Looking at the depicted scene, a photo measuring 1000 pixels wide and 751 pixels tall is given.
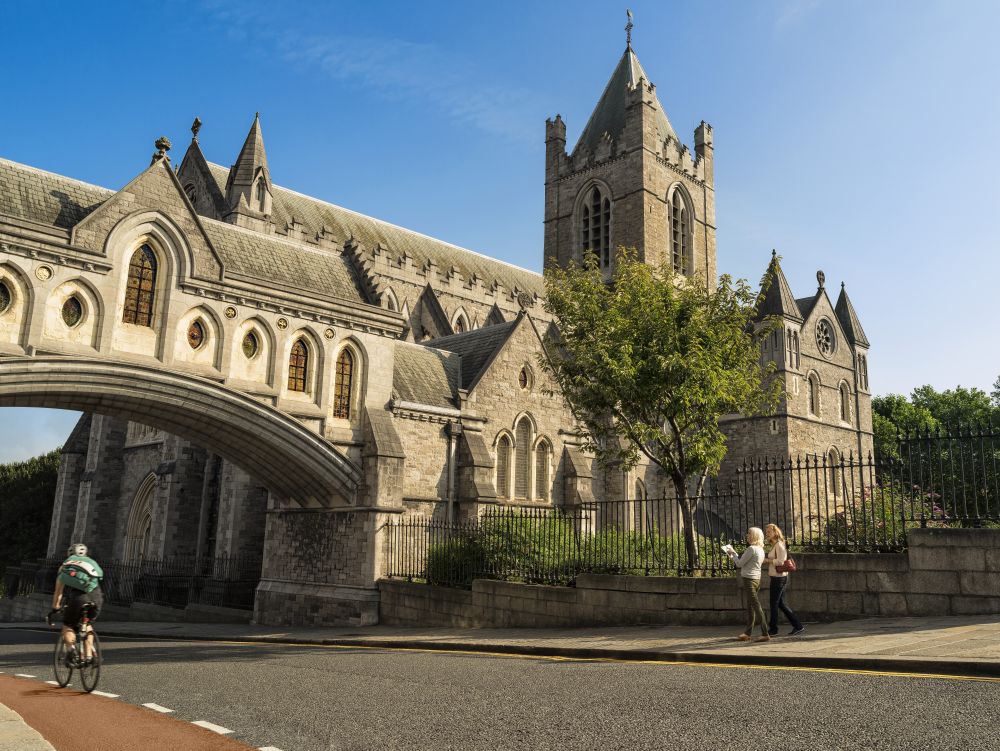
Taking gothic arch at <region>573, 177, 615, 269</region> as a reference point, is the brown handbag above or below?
below

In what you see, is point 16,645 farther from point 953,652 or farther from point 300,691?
point 953,652

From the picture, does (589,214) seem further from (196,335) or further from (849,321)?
(196,335)

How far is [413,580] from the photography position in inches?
726

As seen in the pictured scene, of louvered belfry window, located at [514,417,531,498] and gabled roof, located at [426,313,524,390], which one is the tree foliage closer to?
gabled roof, located at [426,313,524,390]

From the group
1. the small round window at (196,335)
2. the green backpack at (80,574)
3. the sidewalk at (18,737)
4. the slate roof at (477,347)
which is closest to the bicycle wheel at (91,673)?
the green backpack at (80,574)

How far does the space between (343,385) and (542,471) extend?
7.55 meters

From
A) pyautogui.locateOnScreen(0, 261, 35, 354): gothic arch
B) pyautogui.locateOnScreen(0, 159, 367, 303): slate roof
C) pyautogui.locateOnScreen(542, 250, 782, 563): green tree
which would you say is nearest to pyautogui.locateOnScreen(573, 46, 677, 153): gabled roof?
pyautogui.locateOnScreen(0, 159, 367, 303): slate roof

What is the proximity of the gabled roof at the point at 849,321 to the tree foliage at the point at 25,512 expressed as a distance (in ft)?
155

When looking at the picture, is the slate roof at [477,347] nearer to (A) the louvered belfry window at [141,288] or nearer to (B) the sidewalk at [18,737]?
Result: (A) the louvered belfry window at [141,288]

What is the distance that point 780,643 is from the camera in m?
9.99

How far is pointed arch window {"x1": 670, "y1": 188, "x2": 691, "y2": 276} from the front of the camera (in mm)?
50812

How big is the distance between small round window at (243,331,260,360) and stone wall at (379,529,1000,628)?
6.92 meters

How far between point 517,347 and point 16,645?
47.8 ft

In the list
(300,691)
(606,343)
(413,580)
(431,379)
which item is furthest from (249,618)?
(300,691)
